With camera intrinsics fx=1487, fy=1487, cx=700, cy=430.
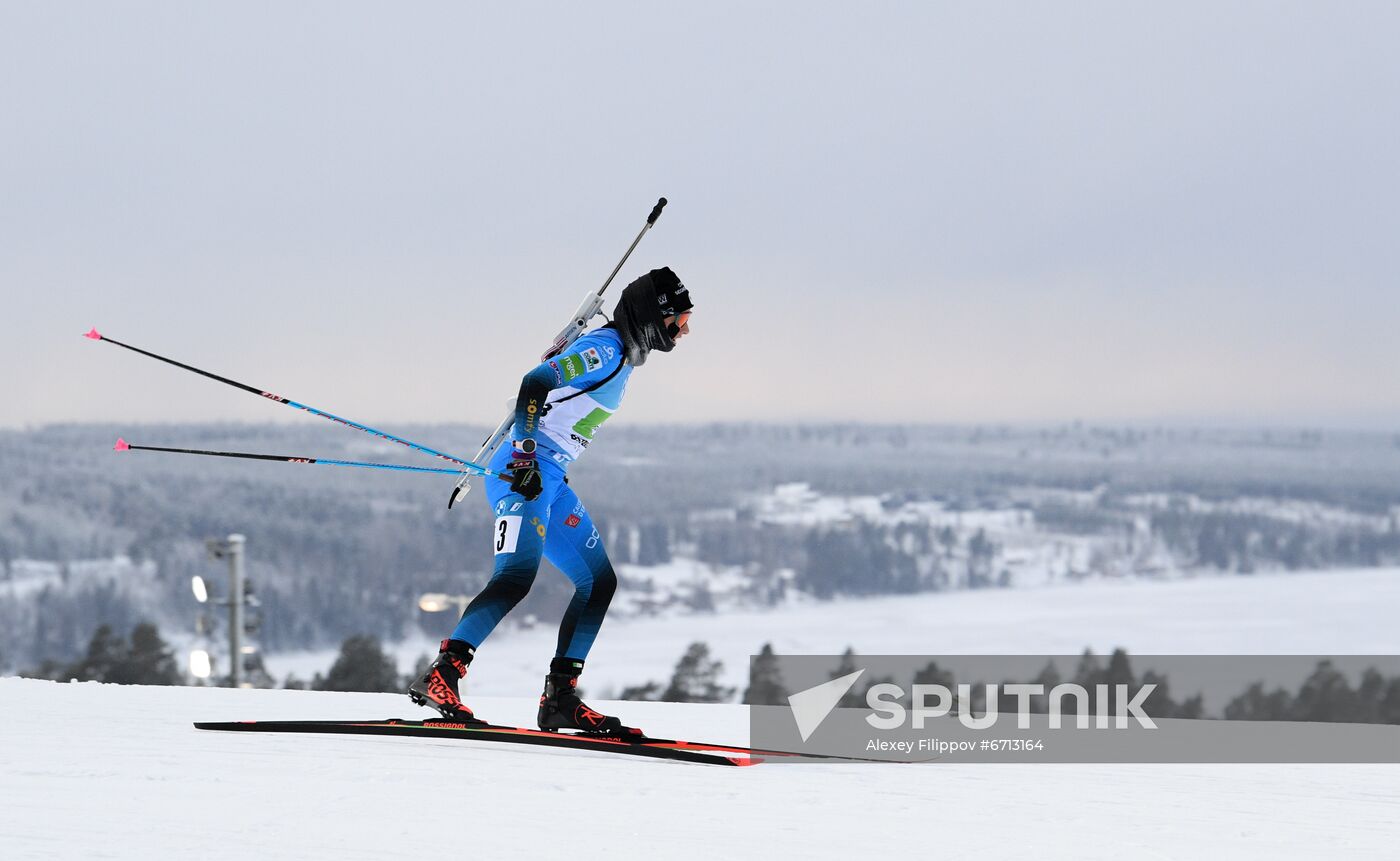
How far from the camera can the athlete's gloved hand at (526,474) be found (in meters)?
5.35

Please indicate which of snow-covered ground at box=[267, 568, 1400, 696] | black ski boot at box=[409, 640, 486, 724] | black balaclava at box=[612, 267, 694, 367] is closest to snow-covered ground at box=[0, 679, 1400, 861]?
black ski boot at box=[409, 640, 486, 724]

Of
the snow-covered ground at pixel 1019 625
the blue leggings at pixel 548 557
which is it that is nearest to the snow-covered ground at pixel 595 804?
the blue leggings at pixel 548 557

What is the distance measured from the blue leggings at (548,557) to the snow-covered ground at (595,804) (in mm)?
467

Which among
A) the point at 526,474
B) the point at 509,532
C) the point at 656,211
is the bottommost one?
the point at 509,532

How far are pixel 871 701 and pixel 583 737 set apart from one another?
4.18 feet

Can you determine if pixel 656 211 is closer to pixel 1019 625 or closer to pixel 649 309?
pixel 649 309

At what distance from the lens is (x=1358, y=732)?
23.4 ft

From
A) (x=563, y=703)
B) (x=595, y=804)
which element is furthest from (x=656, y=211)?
(x=595, y=804)

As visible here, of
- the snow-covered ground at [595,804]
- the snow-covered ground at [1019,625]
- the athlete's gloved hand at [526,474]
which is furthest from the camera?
the snow-covered ground at [1019,625]

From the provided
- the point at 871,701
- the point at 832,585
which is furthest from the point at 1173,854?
the point at 832,585

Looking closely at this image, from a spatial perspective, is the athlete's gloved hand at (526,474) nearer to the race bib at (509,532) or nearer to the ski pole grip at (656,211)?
the race bib at (509,532)

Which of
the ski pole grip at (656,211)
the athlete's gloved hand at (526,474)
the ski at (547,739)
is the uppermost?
the ski pole grip at (656,211)

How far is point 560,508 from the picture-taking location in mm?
5617

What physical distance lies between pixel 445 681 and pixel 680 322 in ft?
5.25
